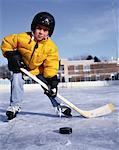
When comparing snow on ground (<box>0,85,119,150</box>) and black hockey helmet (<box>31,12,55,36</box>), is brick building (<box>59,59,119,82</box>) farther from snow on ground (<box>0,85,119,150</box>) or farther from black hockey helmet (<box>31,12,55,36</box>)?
snow on ground (<box>0,85,119,150</box>)

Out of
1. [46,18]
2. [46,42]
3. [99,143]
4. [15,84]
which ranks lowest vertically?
[99,143]

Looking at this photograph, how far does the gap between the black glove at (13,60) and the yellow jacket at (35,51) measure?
0.05 meters

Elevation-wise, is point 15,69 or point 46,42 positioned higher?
point 46,42

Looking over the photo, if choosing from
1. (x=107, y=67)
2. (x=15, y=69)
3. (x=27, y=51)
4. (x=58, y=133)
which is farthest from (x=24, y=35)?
(x=107, y=67)

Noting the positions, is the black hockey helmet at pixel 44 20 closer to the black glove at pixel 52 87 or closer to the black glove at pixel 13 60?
the black glove at pixel 13 60

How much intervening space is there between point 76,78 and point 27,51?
139 feet

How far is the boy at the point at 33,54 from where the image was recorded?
7.38 feet

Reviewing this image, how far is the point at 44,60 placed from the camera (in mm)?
2414

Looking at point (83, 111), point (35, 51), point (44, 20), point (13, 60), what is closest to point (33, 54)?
point (35, 51)

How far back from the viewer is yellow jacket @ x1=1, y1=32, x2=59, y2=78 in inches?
90.9

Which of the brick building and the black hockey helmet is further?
the brick building

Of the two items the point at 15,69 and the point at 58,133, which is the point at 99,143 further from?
the point at 15,69

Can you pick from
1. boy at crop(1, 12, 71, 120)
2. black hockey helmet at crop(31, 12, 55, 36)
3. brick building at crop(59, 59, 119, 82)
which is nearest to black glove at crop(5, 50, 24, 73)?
boy at crop(1, 12, 71, 120)

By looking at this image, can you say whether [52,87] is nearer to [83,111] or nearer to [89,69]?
[83,111]
